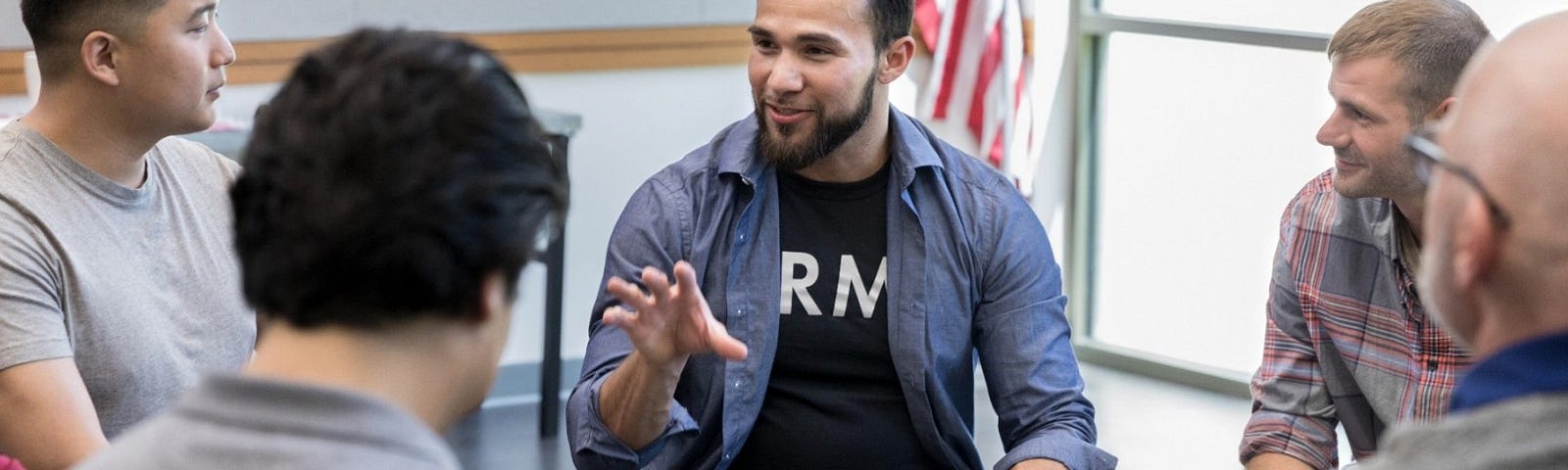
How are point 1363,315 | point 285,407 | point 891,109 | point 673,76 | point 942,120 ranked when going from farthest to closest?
point 942,120 → point 673,76 → point 891,109 → point 1363,315 → point 285,407

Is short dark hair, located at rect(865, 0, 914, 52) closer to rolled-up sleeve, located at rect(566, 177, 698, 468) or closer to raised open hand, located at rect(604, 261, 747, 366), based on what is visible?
rolled-up sleeve, located at rect(566, 177, 698, 468)

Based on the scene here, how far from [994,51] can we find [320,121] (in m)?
4.09

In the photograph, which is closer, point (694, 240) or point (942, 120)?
point (694, 240)

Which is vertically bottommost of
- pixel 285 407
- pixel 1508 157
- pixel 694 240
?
pixel 694 240

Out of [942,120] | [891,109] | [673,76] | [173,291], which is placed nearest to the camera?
[173,291]

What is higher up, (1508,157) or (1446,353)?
(1508,157)

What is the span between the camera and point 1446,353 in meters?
2.21

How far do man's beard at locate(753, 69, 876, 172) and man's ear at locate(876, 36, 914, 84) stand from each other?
0.41 feet

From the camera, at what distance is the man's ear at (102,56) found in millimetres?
2020

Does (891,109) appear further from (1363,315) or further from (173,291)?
(173,291)

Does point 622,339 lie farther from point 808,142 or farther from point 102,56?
point 102,56

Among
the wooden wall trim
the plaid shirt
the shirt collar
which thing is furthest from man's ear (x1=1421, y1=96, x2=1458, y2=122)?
the wooden wall trim

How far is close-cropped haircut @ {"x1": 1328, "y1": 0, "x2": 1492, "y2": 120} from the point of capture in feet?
7.14

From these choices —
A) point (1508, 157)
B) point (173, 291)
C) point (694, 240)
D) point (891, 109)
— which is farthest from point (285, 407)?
point (891, 109)
